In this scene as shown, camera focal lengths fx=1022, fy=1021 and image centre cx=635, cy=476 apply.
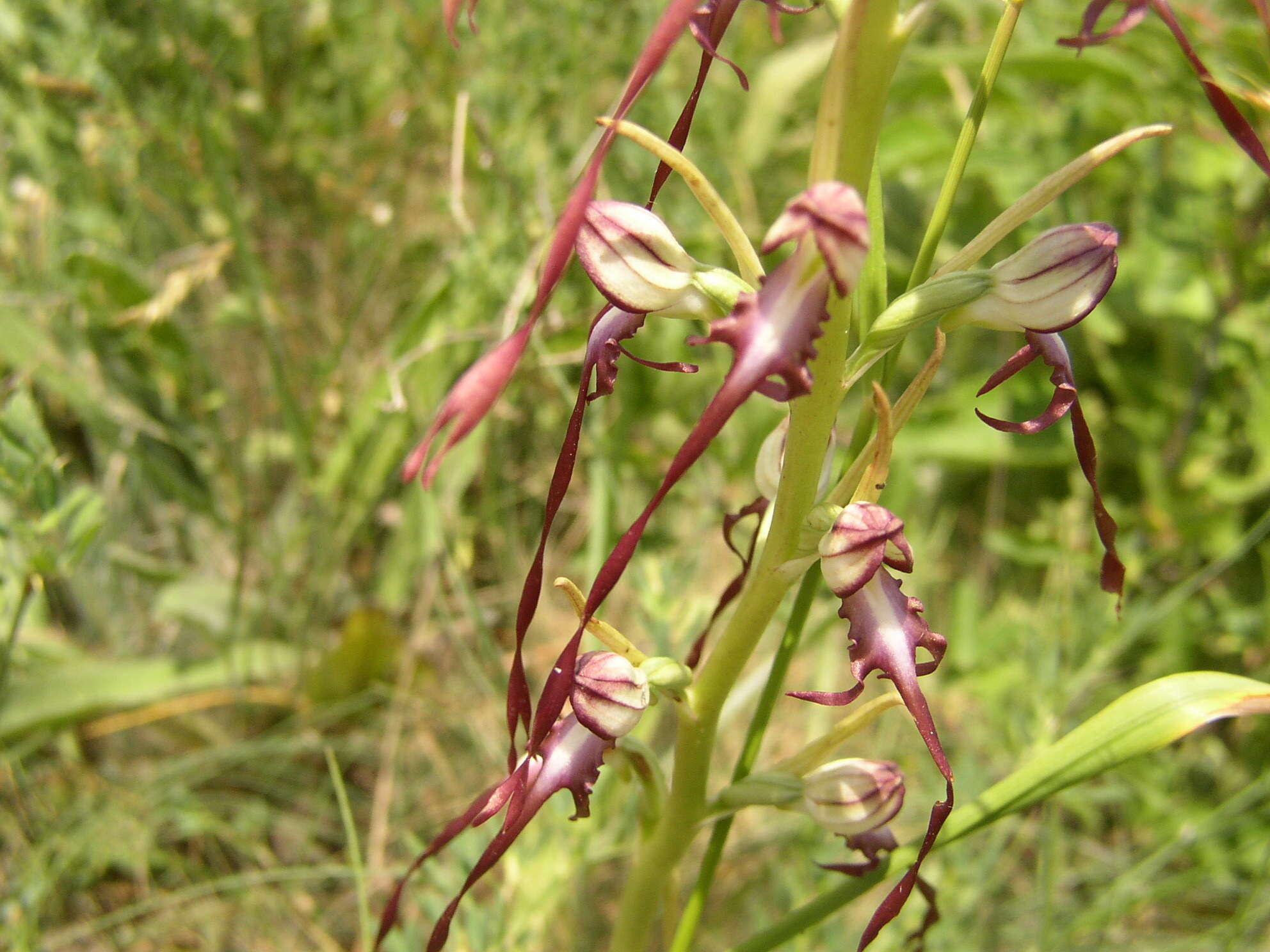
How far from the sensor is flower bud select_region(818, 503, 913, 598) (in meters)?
0.67

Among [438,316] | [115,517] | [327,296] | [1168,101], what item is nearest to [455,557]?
[438,316]

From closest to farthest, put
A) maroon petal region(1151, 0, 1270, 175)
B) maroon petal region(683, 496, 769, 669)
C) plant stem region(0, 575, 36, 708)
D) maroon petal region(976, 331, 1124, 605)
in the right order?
maroon petal region(1151, 0, 1270, 175) < maroon petal region(976, 331, 1124, 605) < maroon petal region(683, 496, 769, 669) < plant stem region(0, 575, 36, 708)

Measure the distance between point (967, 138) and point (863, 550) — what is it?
1.09ft

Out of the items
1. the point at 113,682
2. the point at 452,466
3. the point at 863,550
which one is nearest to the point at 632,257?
the point at 863,550

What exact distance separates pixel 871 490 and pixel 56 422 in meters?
2.10

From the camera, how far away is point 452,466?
200cm

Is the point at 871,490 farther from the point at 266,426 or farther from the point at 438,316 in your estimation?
the point at 266,426

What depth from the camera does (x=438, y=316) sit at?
82.4 inches

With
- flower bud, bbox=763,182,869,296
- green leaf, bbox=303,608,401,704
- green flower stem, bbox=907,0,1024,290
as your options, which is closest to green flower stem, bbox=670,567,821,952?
green flower stem, bbox=907,0,1024,290

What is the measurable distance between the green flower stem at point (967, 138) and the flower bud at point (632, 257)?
185mm

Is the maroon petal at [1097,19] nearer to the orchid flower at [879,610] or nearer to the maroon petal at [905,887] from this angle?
the orchid flower at [879,610]

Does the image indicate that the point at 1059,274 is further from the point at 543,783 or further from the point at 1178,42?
A: the point at 543,783

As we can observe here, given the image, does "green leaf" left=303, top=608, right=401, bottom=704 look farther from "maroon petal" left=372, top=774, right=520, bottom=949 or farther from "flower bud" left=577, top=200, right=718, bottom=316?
"flower bud" left=577, top=200, right=718, bottom=316

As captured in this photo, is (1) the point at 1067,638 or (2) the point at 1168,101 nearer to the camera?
(1) the point at 1067,638
